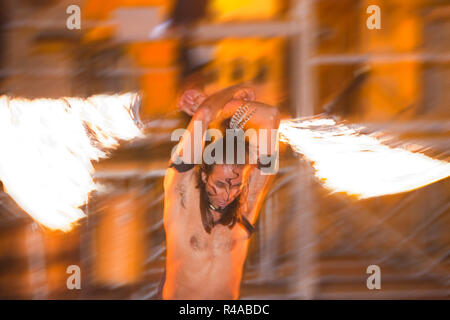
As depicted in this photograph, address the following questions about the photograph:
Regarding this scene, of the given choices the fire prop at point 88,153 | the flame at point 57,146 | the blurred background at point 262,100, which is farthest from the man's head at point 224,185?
the flame at point 57,146

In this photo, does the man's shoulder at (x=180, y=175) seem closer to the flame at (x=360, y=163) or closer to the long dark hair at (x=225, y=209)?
the long dark hair at (x=225, y=209)

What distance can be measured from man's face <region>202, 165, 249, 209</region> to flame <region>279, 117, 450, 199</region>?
10.6 inches

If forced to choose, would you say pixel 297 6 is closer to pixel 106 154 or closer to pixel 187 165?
pixel 187 165

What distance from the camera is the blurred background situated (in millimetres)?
1468

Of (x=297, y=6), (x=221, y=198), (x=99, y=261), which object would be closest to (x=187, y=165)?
(x=221, y=198)

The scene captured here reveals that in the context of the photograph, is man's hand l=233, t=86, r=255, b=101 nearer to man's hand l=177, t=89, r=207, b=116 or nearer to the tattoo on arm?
man's hand l=177, t=89, r=207, b=116

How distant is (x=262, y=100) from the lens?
58.1 inches

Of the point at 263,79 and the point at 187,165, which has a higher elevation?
the point at 263,79

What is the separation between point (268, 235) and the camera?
1.51 meters

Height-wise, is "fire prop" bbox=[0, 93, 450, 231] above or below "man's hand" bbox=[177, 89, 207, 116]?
below

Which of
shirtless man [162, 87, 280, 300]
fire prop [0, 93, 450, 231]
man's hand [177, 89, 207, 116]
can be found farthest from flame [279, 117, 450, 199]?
man's hand [177, 89, 207, 116]

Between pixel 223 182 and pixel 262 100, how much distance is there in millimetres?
390

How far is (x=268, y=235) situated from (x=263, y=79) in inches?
26.7
